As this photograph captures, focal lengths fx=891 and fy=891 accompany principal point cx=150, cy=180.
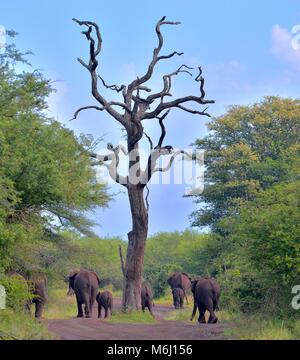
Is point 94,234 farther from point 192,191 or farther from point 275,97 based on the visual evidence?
point 275,97

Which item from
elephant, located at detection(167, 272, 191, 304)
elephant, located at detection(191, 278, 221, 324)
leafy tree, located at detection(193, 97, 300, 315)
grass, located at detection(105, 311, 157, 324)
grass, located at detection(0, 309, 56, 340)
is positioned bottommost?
grass, located at detection(0, 309, 56, 340)

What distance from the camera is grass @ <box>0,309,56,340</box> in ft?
66.1

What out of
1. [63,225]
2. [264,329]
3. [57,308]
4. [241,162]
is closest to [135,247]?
[63,225]

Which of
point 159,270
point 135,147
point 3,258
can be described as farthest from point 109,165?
point 159,270

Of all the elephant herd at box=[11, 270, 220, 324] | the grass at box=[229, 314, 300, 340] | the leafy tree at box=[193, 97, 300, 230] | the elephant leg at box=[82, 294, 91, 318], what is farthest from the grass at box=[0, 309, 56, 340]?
the leafy tree at box=[193, 97, 300, 230]

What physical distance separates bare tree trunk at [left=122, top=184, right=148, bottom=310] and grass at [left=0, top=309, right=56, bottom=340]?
11.3 meters

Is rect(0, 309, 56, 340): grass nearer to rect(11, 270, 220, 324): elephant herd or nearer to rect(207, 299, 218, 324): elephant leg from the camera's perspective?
rect(11, 270, 220, 324): elephant herd

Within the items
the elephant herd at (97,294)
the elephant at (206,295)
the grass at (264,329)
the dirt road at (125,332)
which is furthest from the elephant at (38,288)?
the grass at (264,329)

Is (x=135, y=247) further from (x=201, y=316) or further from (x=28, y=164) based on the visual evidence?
(x=28, y=164)

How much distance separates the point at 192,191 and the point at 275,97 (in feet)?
26.6

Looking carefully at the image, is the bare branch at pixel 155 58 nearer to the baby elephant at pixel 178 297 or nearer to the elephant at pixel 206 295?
the elephant at pixel 206 295

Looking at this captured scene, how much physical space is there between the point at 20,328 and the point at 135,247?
13430 millimetres

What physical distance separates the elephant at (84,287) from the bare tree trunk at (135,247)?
6.38 feet

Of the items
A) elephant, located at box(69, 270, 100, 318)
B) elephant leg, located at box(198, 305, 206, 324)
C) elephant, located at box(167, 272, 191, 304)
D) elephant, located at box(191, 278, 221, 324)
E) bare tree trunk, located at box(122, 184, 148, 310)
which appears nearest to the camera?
elephant leg, located at box(198, 305, 206, 324)
